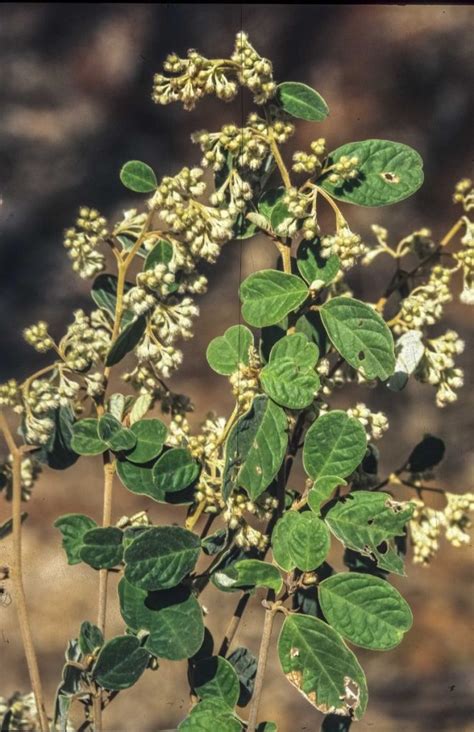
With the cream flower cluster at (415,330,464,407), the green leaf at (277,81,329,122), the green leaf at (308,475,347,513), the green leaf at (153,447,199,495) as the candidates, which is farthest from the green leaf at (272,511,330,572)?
the green leaf at (277,81,329,122)

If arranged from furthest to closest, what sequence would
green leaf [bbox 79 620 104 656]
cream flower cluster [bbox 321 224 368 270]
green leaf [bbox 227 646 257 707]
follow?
1. green leaf [bbox 227 646 257 707]
2. green leaf [bbox 79 620 104 656]
3. cream flower cluster [bbox 321 224 368 270]

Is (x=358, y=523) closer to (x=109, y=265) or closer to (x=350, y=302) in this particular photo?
(x=350, y=302)

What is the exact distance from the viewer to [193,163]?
1.37 metres

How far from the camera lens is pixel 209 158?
3.88 ft

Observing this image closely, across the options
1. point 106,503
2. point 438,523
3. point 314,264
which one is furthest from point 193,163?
point 438,523

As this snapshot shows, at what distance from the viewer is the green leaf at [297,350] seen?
3.88ft

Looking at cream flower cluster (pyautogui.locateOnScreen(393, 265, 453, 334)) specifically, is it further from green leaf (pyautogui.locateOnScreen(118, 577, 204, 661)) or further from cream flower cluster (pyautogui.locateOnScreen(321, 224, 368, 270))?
green leaf (pyautogui.locateOnScreen(118, 577, 204, 661))

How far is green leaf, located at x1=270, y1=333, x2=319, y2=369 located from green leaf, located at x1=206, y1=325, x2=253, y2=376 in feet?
0.17

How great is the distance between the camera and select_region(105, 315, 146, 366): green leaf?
121 centimetres

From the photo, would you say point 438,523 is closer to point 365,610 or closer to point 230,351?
point 365,610

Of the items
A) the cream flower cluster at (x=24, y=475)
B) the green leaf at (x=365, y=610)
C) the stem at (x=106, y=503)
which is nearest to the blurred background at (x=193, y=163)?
the cream flower cluster at (x=24, y=475)

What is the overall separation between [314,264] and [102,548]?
420mm

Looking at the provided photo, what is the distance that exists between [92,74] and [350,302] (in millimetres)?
461

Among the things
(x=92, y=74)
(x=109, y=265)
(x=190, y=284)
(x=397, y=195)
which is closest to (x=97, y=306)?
(x=109, y=265)
